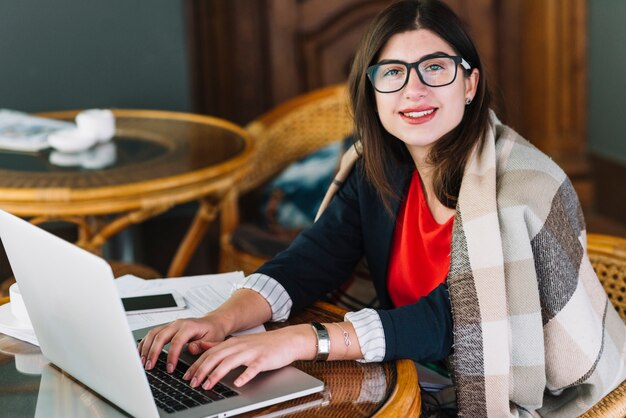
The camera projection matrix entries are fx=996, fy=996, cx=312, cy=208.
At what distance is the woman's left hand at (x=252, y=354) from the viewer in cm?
125

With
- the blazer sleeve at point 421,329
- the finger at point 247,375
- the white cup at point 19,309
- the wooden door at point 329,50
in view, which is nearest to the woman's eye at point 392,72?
the blazer sleeve at point 421,329

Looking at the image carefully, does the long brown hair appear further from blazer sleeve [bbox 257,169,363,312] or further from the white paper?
the white paper

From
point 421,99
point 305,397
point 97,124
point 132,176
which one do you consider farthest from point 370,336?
point 97,124

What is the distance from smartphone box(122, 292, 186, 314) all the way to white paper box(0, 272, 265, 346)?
11 millimetres

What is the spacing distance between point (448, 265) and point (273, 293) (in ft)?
0.95

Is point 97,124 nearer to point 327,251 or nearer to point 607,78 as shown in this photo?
point 327,251

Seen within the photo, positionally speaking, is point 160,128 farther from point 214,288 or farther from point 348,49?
point 214,288

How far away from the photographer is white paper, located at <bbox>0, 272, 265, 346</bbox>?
58.1 inches

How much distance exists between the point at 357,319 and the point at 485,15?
279 centimetres

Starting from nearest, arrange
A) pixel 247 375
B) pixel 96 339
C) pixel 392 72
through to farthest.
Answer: pixel 96 339, pixel 247 375, pixel 392 72

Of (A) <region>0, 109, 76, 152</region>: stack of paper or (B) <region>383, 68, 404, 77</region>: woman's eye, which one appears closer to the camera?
(B) <region>383, 68, 404, 77</region>: woman's eye

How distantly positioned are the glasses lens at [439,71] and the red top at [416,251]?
0.73ft

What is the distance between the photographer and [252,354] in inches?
Result: 50.6

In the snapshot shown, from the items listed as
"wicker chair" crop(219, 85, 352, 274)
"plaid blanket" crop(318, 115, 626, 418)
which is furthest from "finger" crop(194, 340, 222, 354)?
"wicker chair" crop(219, 85, 352, 274)
